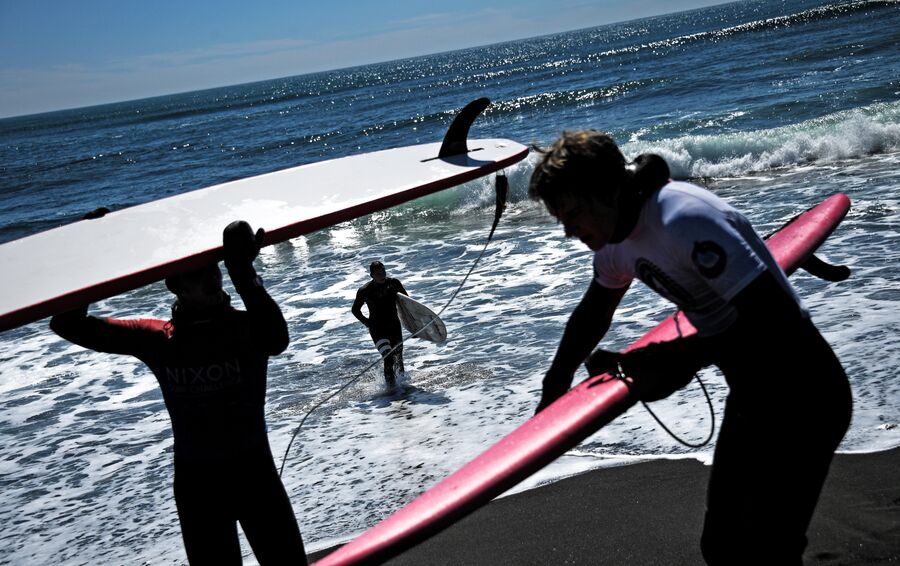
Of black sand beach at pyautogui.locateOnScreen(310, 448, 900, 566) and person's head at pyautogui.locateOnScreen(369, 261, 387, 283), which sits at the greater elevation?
person's head at pyautogui.locateOnScreen(369, 261, 387, 283)

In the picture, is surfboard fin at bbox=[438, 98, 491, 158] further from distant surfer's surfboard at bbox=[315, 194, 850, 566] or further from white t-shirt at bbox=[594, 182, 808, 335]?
white t-shirt at bbox=[594, 182, 808, 335]

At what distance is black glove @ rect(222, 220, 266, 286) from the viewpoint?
2.62m

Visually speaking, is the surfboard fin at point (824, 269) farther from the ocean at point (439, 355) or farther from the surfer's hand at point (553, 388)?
the ocean at point (439, 355)

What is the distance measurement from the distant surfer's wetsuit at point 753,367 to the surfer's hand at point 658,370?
22 cm

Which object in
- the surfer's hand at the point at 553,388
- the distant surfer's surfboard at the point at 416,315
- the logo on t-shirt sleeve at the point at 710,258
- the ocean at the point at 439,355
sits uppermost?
the logo on t-shirt sleeve at the point at 710,258

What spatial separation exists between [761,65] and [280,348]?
30949 mm

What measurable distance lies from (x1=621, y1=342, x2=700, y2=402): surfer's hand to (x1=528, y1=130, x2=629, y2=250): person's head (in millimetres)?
505

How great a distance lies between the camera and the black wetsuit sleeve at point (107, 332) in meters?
2.91

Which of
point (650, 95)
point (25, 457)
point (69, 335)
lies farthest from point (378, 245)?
point (650, 95)

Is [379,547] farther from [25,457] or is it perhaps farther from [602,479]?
[25,457]

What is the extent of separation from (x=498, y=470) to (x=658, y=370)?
0.57 metres

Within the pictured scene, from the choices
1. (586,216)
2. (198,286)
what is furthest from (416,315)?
(586,216)

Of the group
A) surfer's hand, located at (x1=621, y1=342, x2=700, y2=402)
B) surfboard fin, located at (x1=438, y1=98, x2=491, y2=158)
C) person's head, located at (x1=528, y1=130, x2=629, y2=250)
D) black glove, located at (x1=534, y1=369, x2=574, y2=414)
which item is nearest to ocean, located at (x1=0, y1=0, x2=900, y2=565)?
surfer's hand, located at (x1=621, y1=342, x2=700, y2=402)

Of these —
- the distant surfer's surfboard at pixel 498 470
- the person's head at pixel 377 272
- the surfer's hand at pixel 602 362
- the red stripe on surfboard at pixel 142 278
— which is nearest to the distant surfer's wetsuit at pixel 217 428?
the red stripe on surfboard at pixel 142 278
